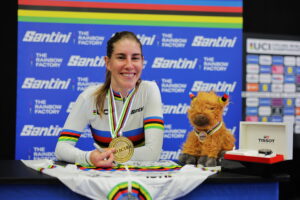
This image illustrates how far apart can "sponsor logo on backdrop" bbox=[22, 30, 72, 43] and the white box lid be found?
2281 mm

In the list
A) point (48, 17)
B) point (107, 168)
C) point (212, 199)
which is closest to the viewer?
point (212, 199)

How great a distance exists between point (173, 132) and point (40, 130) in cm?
135

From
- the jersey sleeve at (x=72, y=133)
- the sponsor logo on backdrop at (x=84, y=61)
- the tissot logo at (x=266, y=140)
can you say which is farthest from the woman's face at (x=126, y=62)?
the sponsor logo on backdrop at (x=84, y=61)

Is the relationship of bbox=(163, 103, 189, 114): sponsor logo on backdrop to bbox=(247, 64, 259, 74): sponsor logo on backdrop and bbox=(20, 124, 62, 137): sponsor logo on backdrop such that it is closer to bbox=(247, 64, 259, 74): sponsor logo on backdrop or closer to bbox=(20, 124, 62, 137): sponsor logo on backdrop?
bbox=(247, 64, 259, 74): sponsor logo on backdrop

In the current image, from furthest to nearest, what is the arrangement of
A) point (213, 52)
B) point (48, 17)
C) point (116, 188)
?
point (213, 52)
point (48, 17)
point (116, 188)

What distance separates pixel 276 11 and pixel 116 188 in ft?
10.5

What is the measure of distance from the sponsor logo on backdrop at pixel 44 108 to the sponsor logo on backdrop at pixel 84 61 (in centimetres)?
44

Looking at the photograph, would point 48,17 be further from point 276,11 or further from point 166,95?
point 276,11

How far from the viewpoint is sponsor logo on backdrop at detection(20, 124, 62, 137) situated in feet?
11.3

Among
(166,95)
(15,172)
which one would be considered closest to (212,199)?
(15,172)

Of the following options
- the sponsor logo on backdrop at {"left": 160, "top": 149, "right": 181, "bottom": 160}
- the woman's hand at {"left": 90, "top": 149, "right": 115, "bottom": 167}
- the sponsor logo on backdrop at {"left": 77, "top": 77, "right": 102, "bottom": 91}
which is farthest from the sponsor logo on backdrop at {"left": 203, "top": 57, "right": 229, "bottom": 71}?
the woman's hand at {"left": 90, "top": 149, "right": 115, "bottom": 167}

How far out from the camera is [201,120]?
191cm

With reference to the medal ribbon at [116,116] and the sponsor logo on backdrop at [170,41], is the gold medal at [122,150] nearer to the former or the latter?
the medal ribbon at [116,116]

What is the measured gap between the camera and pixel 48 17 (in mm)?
3492
